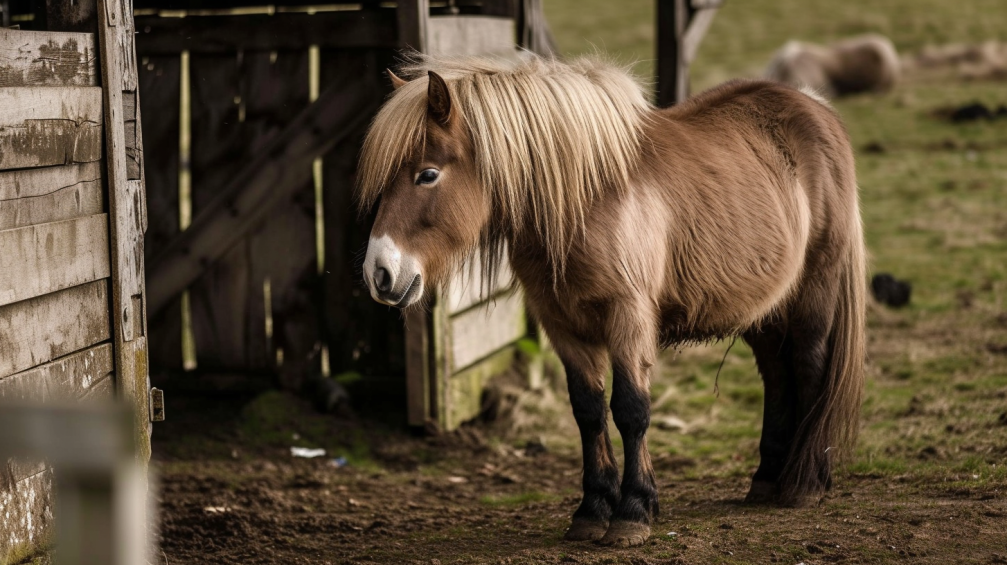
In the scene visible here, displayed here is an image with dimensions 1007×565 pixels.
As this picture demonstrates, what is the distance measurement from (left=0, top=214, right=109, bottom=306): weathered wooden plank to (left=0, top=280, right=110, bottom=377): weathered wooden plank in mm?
40

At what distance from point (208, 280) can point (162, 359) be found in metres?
0.58

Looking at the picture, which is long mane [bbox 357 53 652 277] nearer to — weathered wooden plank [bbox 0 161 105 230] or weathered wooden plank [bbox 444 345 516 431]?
weathered wooden plank [bbox 0 161 105 230]

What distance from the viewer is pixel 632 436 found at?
363cm

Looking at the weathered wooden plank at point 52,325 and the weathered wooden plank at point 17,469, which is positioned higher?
the weathered wooden plank at point 52,325

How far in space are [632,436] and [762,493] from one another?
3.00ft

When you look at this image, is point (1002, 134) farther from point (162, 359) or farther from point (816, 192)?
point (162, 359)

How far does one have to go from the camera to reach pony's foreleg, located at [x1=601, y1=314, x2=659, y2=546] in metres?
3.54

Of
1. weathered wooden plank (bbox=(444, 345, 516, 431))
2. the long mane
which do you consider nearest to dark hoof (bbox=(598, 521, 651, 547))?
the long mane

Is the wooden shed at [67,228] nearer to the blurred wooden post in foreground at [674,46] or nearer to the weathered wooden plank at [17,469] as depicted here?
the weathered wooden plank at [17,469]

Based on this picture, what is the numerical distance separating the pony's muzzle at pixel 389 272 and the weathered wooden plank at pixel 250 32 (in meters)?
2.29

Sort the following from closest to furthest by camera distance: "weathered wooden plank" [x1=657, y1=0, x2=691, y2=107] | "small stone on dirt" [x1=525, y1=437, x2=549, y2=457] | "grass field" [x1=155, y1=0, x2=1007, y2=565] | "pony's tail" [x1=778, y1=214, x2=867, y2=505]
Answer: "grass field" [x1=155, y1=0, x2=1007, y2=565], "pony's tail" [x1=778, y1=214, x2=867, y2=505], "small stone on dirt" [x1=525, y1=437, x2=549, y2=457], "weathered wooden plank" [x1=657, y1=0, x2=691, y2=107]

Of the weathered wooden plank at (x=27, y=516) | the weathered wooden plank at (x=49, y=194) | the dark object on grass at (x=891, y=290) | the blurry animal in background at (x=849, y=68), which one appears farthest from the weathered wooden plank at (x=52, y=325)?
the blurry animal in background at (x=849, y=68)

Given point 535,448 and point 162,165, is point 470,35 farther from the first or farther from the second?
point 535,448

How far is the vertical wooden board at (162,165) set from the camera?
5.67m
